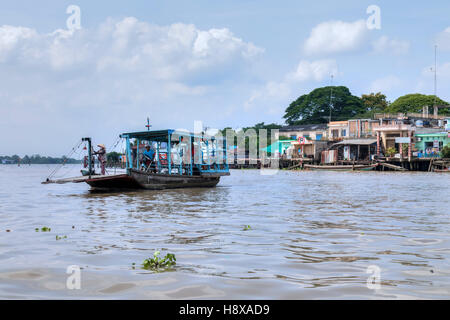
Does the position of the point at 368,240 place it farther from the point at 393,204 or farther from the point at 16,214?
the point at 16,214

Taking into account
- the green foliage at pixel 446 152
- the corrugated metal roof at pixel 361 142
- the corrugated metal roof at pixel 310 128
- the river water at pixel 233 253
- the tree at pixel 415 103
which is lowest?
the river water at pixel 233 253

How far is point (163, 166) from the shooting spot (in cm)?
1969

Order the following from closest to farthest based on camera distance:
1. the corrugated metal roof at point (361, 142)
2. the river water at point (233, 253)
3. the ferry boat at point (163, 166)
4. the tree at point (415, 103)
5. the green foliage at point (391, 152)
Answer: the river water at point (233, 253) < the ferry boat at point (163, 166) < the green foliage at point (391, 152) < the corrugated metal roof at point (361, 142) < the tree at point (415, 103)

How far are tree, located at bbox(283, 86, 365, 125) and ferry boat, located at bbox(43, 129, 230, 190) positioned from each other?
164ft

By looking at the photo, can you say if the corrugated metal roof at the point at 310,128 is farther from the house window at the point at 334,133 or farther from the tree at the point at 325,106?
the tree at the point at 325,106

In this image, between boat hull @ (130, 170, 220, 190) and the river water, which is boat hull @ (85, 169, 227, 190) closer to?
boat hull @ (130, 170, 220, 190)

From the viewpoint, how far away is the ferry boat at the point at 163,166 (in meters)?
16.6

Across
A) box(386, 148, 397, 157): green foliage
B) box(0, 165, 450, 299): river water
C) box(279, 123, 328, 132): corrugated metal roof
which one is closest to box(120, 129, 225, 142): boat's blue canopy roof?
box(0, 165, 450, 299): river water

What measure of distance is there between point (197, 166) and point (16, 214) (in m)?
10.9

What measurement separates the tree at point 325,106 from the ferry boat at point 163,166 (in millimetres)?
50041

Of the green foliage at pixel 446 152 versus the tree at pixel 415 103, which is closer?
the green foliage at pixel 446 152

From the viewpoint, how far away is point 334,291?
13.6 feet

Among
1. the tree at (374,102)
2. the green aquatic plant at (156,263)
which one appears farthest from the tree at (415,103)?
the green aquatic plant at (156,263)
